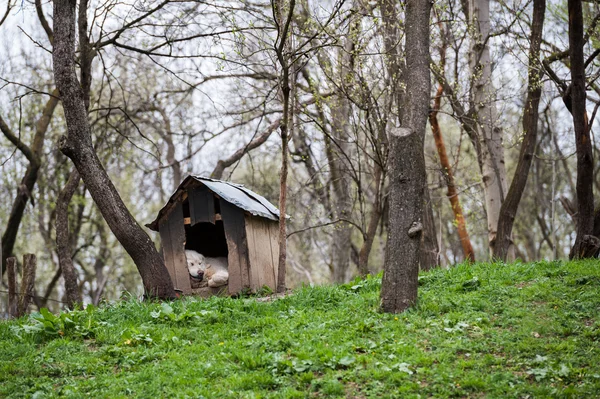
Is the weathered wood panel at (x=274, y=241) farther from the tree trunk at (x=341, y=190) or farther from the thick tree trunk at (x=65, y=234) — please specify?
the thick tree trunk at (x=65, y=234)

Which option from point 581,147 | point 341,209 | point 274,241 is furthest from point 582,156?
point 341,209

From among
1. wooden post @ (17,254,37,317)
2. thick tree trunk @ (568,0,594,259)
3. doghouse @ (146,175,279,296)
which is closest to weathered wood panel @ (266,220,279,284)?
doghouse @ (146,175,279,296)

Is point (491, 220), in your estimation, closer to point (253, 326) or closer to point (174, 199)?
point (174, 199)

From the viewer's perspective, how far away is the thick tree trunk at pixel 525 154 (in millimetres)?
11055

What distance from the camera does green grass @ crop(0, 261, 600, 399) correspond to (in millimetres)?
4996

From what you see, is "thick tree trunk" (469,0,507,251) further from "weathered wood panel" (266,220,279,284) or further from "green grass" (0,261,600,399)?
"green grass" (0,261,600,399)

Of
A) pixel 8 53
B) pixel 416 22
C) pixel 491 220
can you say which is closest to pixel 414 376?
pixel 416 22

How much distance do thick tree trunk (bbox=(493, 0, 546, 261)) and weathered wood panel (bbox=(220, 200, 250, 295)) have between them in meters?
5.03

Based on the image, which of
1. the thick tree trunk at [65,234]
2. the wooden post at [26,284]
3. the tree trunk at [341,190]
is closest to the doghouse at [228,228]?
the wooden post at [26,284]

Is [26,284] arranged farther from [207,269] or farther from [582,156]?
[582,156]

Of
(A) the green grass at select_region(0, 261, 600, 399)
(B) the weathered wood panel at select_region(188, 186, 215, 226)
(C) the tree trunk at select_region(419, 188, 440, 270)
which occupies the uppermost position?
(B) the weathered wood panel at select_region(188, 186, 215, 226)

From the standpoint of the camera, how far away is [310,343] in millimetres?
5918

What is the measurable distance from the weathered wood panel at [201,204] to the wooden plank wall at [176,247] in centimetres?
25

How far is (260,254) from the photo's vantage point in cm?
947
